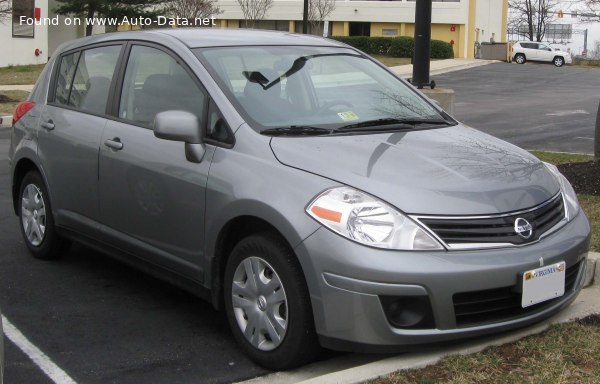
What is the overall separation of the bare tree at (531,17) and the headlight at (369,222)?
240 feet

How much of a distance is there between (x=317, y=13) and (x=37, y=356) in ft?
158

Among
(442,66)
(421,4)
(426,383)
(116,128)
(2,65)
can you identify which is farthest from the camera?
(442,66)

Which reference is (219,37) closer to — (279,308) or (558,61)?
(279,308)

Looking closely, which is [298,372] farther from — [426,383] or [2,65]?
[2,65]

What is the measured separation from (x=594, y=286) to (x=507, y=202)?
4.72 ft

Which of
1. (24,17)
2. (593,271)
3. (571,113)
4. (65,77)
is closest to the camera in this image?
(593,271)

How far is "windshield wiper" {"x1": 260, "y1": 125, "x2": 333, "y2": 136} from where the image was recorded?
4367mm

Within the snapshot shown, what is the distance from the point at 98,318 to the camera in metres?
4.98

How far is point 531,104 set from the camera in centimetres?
2242

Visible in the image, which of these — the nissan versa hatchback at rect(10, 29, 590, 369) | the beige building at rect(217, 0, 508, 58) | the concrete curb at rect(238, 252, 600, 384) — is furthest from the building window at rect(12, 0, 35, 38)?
the concrete curb at rect(238, 252, 600, 384)

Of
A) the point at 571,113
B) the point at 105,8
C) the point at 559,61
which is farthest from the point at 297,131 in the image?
the point at 559,61

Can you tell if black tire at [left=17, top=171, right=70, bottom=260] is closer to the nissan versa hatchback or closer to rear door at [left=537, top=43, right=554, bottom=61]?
the nissan versa hatchback

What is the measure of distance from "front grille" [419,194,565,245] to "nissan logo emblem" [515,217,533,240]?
0.05 ft

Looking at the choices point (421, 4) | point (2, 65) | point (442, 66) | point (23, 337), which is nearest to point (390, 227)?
point (23, 337)
